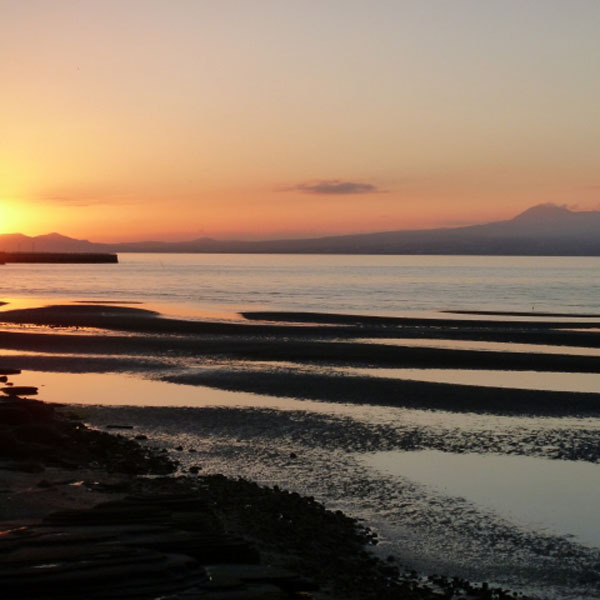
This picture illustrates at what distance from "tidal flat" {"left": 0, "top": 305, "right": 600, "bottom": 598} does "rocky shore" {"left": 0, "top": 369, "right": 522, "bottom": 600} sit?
0.94 meters

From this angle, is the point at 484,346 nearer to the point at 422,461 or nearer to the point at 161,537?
the point at 422,461

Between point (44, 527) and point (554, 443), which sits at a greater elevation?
point (44, 527)

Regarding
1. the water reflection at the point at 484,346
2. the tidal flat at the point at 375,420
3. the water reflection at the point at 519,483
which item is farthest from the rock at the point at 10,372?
the water reflection at the point at 484,346

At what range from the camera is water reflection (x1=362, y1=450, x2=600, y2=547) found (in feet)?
49.2

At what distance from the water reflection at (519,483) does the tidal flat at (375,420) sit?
0.07 metres

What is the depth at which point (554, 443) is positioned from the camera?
68.9ft

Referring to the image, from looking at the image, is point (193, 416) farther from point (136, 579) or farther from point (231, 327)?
point (231, 327)

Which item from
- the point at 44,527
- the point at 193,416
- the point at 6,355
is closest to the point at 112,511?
the point at 44,527

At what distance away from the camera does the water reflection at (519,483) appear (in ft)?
49.2

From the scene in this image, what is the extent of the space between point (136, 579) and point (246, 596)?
1194 mm

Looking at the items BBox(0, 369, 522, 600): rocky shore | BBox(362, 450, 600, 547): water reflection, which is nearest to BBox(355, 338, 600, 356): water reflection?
BBox(362, 450, 600, 547): water reflection

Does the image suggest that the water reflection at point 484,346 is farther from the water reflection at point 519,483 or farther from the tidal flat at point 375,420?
the water reflection at point 519,483

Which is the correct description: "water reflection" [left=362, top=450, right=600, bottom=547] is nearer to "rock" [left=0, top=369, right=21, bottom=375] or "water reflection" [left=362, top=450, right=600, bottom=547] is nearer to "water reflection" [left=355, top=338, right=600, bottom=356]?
"rock" [left=0, top=369, right=21, bottom=375]

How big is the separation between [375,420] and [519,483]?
22.1 ft
